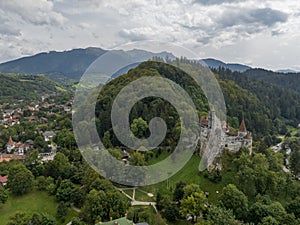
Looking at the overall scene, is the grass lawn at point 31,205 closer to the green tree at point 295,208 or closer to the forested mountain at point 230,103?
the forested mountain at point 230,103

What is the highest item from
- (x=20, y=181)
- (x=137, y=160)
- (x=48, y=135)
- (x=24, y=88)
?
(x=24, y=88)

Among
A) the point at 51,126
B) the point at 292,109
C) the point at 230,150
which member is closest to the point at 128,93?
the point at 230,150

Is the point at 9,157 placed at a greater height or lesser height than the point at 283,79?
lesser

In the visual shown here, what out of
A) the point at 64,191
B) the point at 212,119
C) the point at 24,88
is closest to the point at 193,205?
the point at 212,119

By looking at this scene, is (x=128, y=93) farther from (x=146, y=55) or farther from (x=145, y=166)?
(x=146, y=55)

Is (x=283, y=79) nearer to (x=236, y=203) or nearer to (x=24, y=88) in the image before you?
(x=24, y=88)

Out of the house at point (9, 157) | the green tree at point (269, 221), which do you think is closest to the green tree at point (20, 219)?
the house at point (9, 157)

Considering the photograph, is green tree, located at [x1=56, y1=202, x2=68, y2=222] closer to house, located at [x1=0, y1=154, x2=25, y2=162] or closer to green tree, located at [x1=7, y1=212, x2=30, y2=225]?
green tree, located at [x1=7, y1=212, x2=30, y2=225]
